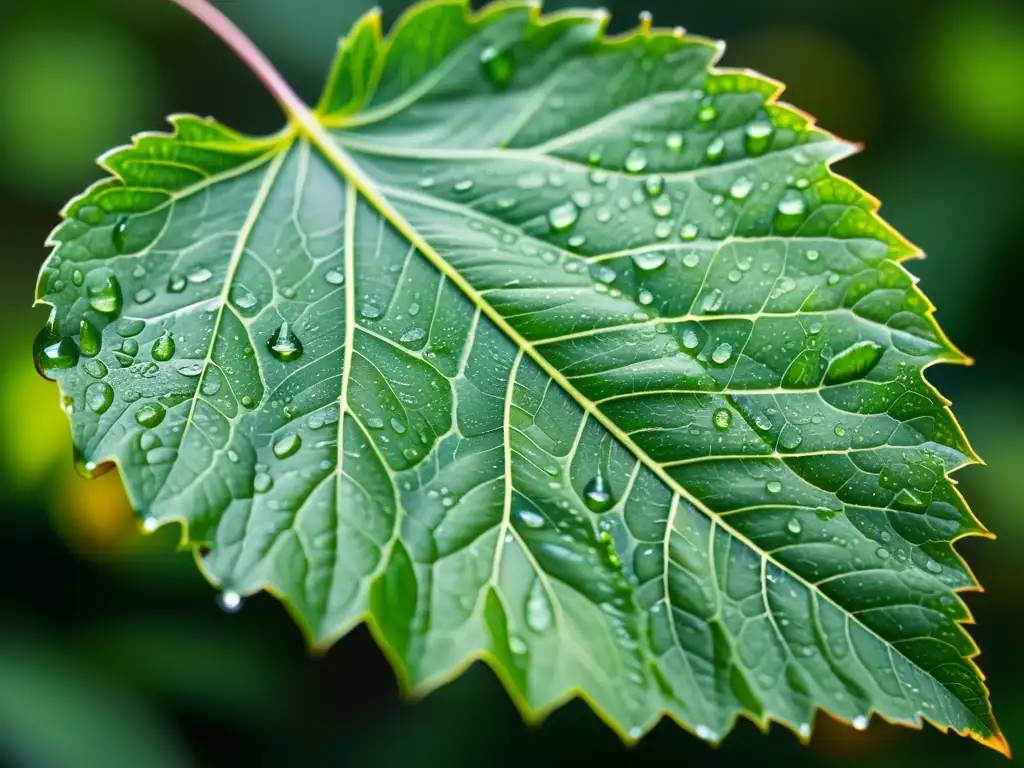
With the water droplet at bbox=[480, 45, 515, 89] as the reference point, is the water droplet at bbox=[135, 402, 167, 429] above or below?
below

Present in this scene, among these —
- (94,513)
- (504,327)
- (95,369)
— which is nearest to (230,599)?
(95,369)

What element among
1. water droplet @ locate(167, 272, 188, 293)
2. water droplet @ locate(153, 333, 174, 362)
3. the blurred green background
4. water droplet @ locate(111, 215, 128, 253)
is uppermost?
water droplet @ locate(111, 215, 128, 253)

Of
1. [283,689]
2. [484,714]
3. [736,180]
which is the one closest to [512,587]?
[736,180]

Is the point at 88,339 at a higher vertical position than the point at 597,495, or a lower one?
higher

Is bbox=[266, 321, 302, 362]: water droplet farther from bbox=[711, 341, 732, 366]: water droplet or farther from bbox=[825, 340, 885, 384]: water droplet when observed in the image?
bbox=[825, 340, 885, 384]: water droplet

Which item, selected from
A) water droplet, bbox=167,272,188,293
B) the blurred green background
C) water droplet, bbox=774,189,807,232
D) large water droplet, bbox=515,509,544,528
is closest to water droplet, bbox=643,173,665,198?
water droplet, bbox=774,189,807,232

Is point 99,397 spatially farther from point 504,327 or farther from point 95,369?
point 504,327

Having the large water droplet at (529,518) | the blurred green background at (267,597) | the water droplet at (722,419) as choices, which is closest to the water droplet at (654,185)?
the water droplet at (722,419)

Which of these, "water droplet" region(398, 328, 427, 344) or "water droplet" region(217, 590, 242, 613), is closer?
"water droplet" region(217, 590, 242, 613)
